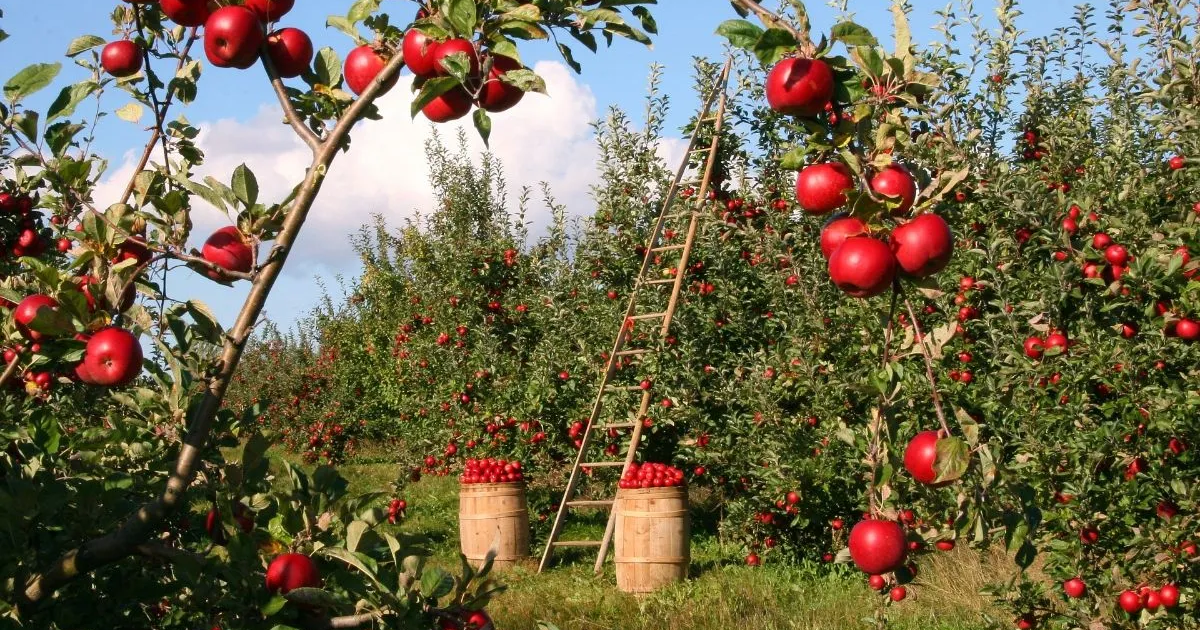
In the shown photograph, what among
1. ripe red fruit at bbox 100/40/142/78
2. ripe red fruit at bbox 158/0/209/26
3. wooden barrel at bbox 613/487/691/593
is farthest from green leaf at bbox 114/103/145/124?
wooden barrel at bbox 613/487/691/593

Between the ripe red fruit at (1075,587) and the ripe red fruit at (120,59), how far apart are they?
3.68 meters

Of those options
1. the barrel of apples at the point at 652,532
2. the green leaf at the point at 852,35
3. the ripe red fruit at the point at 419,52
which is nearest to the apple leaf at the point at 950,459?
the green leaf at the point at 852,35

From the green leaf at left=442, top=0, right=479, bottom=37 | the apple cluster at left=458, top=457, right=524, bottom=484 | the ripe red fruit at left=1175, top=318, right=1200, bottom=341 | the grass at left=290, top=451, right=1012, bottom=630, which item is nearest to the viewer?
the green leaf at left=442, top=0, right=479, bottom=37

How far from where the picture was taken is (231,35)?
1219mm

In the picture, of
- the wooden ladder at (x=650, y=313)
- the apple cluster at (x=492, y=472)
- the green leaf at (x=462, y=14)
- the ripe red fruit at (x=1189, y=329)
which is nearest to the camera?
the green leaf at (x=462, y=14)

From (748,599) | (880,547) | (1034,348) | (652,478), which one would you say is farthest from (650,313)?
(880,547)

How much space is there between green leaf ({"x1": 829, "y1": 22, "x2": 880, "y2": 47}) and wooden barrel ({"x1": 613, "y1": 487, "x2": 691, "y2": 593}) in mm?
5420

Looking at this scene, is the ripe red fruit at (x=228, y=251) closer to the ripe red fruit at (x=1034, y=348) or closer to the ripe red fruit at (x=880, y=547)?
the ripe red fruit at (x=880, y=547)

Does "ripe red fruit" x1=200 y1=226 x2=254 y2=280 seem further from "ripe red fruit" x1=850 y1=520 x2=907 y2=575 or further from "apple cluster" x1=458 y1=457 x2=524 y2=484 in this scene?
"apple cluster" x1=458 y1=457 x2=524 y2=484

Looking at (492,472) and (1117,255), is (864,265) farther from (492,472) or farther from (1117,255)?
(492,472)

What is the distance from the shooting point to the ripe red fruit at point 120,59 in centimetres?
148

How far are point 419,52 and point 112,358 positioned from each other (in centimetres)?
58

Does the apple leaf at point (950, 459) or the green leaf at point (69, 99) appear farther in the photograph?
the green leaf at point (69, 99)

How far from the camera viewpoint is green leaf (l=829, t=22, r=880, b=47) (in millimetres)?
1145
